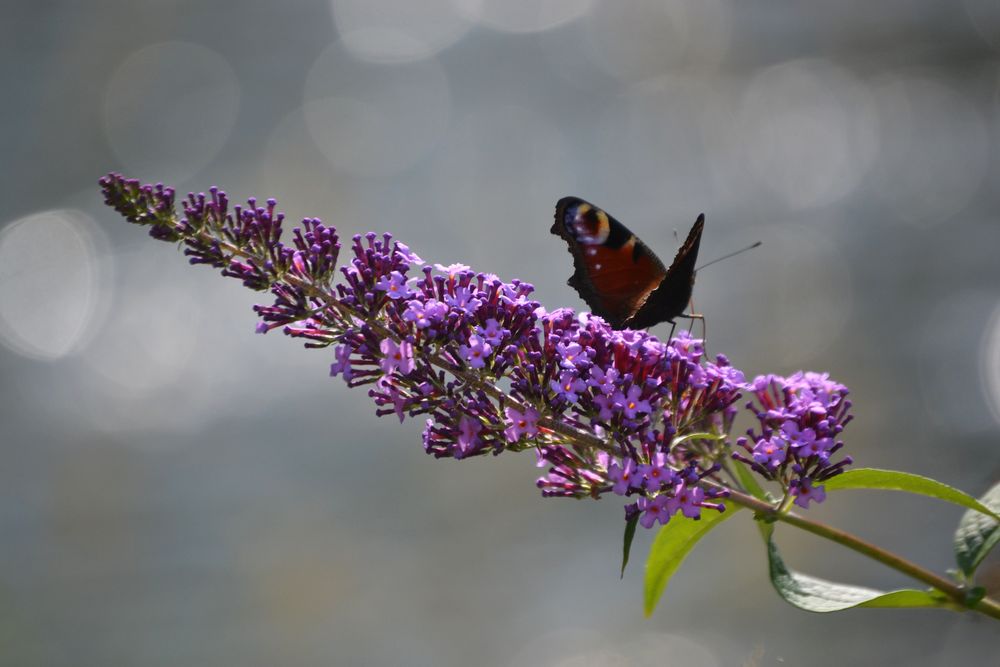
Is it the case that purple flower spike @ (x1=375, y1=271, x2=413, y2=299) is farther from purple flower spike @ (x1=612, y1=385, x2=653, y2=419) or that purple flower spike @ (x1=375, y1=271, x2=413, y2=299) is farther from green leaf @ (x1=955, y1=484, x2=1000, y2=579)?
green leaf @ (x1=955, y1=484, x2=1000, y2=579)

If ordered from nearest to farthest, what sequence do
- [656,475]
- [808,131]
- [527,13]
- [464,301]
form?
[656,475] → [464,301] → [808,131] → [527,13]

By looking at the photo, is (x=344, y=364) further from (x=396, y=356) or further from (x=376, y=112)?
(x=376, y=112)

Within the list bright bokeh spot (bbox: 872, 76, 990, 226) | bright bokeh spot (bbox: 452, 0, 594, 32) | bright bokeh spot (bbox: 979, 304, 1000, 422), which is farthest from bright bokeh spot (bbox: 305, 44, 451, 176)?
bright bokeh spot (bbox: 979, 304, 1000, 422)

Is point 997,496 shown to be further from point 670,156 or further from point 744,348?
point 670,156

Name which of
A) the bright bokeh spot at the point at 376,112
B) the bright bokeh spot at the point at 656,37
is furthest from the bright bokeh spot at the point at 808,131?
the bright bokeh spot at the point at 376,112

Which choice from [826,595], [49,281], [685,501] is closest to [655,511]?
[685,501]
